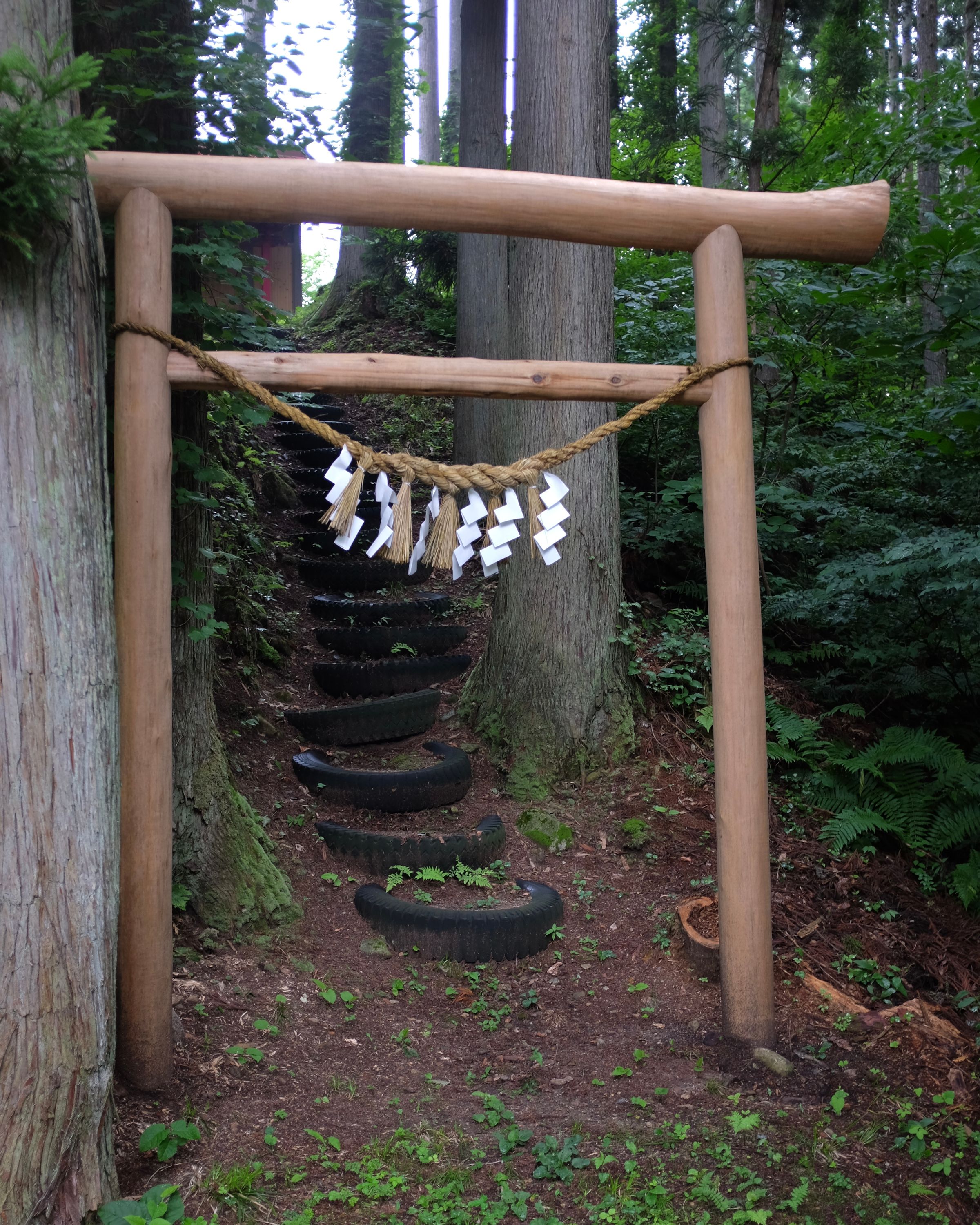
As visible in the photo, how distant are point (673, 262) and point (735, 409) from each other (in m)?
5.16

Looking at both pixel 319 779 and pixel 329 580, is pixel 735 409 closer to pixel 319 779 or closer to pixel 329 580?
pixel 319 779

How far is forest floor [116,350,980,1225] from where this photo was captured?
254 cm

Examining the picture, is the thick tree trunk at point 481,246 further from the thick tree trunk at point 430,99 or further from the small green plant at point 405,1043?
the thick tree trunk at point 430,99

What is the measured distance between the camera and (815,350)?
6020 millimetres

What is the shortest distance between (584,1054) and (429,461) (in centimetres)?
222

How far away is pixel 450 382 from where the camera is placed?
299 cm

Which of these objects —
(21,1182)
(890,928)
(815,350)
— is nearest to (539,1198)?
(21,1182)

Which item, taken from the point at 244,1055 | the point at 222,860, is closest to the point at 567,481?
the point at 222,860

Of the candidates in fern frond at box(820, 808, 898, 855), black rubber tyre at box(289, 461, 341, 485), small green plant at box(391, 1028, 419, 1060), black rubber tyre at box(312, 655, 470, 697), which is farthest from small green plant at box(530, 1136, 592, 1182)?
black rubber tyre at box(289, 461, 341, 485)

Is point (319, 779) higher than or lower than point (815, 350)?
lower

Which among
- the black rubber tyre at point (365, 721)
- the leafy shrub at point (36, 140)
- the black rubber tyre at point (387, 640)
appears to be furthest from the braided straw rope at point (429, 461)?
the black rubber tyre at point (387, 640)

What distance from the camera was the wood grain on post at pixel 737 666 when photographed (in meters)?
3.21

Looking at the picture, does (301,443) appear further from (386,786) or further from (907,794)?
(907,794)

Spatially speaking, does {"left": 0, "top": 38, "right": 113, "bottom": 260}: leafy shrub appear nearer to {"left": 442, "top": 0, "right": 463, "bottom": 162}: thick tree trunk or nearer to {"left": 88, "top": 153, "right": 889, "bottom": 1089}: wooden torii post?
{"left": 88, "top": 153, "right": 889, "bottom": 1089}: wooden torii post
